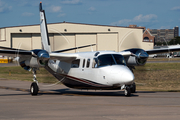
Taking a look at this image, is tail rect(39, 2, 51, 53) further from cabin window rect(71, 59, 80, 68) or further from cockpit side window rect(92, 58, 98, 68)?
cockpit side window rect(92, 58, 98, 68)

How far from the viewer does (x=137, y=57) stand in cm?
1681

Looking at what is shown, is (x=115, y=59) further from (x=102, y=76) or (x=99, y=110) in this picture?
(x=99, y=110)

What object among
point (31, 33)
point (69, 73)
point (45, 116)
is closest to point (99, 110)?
point (45, 116)

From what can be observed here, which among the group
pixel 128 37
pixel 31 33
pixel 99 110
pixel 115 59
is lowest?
pixel 99 110

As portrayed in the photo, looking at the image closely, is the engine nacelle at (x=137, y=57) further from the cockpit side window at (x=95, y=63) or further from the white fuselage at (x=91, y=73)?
the cockpit side window at (x=95, y=63)

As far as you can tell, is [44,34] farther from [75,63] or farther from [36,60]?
[75,63]

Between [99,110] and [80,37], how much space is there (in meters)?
57.8

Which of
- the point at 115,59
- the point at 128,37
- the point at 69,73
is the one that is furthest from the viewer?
the point at 128,37

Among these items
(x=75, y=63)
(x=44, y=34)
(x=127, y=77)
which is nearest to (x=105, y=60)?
(x=127, y=77)

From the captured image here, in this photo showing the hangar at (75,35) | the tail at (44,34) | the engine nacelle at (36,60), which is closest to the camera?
the engine nacelle at (36,60)

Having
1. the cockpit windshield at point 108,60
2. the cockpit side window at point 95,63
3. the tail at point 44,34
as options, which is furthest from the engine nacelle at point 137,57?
the tail at point 44,34

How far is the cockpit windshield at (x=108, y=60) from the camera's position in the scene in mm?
14711

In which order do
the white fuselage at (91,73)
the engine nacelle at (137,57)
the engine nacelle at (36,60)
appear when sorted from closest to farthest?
the white fuselage at (91,73), the engine nacelle at (36,60), the engine nacelle at (137,57)

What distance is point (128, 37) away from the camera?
1898cm
